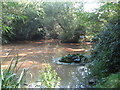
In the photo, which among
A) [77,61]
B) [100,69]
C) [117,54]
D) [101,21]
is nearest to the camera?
[117,54]

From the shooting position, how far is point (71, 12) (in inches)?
357

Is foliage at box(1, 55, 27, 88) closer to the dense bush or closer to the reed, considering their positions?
the reed

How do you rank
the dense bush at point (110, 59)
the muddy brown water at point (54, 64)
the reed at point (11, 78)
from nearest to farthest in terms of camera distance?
the reed at point (11, 78) < the dense bush at point (110, 59) < the muddy brown water at point (54, 64)

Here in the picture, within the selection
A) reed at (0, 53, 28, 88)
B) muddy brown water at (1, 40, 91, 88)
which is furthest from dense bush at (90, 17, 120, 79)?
reed at (0, 53, 28, 88)

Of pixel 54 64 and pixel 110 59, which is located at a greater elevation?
pixel 110 59

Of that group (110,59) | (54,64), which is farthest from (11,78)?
(54,64)

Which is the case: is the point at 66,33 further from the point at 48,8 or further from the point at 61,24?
the point at 48,8

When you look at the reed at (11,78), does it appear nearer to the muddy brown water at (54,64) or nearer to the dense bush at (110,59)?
the muddy brown water at (54,64)

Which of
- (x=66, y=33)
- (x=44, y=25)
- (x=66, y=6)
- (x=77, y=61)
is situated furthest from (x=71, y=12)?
(x=77, y=61)

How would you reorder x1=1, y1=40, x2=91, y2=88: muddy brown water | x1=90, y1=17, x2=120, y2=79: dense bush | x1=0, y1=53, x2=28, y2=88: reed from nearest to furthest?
1. x1=0, y1=53, x2=28, y2=88: reed
2. x1=90, y1=17, x2=120, y2=79: dense bush
3. x1=1, y1=40, x2=91, y2=88: muddy brown water

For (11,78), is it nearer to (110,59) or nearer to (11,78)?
(11,78)

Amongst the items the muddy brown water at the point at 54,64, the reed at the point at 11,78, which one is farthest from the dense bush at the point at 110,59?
the reed at the point at 11,78

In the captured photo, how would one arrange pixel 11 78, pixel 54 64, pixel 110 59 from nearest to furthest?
pixel 11 78 < pixel 110 59 < pixel 54 64

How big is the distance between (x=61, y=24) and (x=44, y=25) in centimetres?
136
